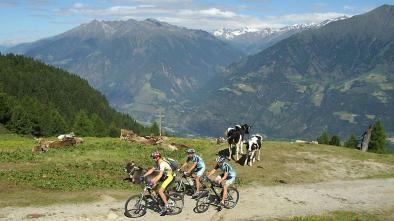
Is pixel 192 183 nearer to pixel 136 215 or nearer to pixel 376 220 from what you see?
pixel 136 215

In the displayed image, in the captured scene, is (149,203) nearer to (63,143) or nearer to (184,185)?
(184,185)

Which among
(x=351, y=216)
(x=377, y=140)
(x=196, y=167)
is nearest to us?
(x=351, y=216)

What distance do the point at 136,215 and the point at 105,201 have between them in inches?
171

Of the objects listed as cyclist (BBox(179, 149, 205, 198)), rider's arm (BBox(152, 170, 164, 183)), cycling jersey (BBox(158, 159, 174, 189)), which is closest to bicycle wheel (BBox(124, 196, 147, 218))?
rider's arm (BBox(152, 170, 164, 183))

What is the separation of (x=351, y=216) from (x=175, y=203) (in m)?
11.8

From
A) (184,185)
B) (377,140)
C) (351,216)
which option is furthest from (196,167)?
(377,140)

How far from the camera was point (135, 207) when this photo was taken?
27.2 metres

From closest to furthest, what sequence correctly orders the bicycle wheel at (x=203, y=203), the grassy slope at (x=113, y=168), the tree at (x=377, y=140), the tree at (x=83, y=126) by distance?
1. the bicycle wheel at (x=203, y=203)
2. the grassy slope at (x=113, y=168)
3. the tree at (x=377, y=140)
4. the tree at (x=83, y=126)

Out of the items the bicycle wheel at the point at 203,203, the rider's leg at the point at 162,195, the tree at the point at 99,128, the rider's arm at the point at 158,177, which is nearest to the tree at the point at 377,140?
the tree at the point at 99,128

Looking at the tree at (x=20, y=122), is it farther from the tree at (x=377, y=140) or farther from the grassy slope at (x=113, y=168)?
the tree at (x=377, y=140)

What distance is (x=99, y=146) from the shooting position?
48.5 metres

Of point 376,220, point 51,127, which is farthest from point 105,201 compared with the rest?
point 51,127

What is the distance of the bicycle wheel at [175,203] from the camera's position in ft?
92.5

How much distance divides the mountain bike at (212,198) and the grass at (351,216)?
13.6ft
